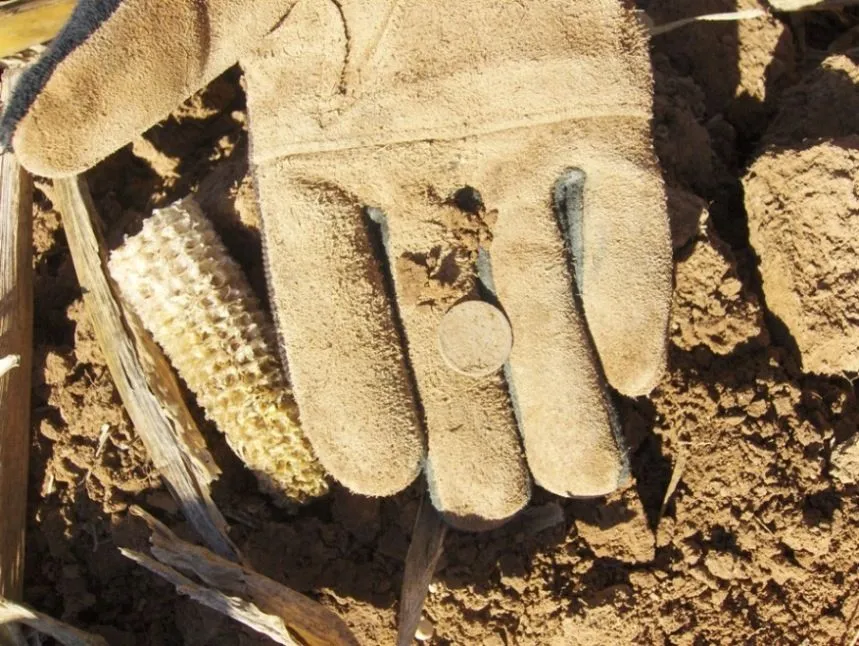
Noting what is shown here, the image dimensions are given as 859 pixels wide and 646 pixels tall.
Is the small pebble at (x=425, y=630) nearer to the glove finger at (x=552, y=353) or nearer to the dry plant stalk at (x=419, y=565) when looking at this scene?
the dry plant stalk at (x=419, y=565)

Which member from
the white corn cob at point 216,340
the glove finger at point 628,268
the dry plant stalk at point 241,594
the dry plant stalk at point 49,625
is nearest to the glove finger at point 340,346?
the white corn cob at point 216,340

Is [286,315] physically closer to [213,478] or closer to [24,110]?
[213,478]

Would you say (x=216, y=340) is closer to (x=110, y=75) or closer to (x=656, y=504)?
(x=110, y=75)

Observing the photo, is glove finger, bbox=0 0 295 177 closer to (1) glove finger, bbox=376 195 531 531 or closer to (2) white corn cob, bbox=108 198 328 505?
(2) white corn cob, bbox=108 198 328 505

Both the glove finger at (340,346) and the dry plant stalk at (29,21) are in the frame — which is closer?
the glove finger at (340,346)

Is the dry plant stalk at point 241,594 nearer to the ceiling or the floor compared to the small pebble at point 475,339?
nearer to the floor
